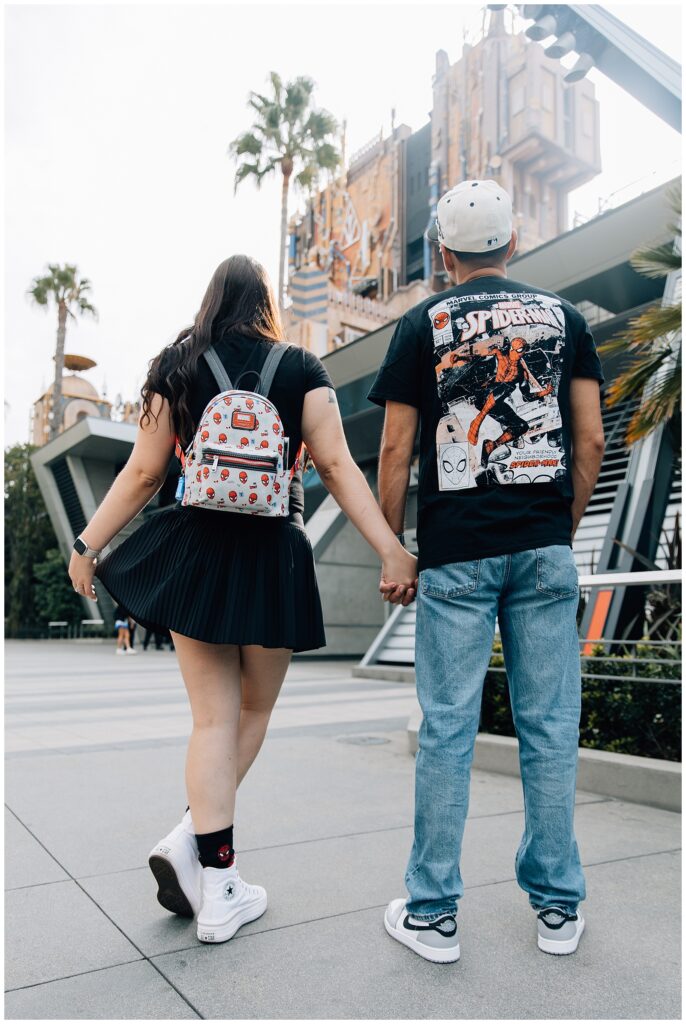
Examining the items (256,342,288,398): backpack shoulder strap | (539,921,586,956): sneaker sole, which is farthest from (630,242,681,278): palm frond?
(539,921,586,956): sneaker sole

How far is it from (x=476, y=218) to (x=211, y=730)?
1739mm

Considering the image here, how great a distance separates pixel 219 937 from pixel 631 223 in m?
12.3

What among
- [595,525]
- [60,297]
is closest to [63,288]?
[60,297]

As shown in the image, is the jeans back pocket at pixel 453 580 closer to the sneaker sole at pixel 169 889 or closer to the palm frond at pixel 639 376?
the sneaker sole at pixel 169 889

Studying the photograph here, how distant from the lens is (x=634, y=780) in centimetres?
410

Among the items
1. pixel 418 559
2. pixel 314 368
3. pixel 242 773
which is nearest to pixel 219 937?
pixel 242 773

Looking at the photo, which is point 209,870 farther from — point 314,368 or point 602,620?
point 602,620

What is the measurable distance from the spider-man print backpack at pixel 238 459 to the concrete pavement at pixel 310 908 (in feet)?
4.08

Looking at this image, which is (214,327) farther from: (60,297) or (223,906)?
(60,297)

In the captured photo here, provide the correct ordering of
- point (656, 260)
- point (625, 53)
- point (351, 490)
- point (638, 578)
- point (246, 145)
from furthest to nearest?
1. point (246, 145)
2. point (656, 260)
3. point (625, 53)
4. point (638, 578)
5. point (351, 490)

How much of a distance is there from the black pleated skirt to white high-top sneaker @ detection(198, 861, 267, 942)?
2.29ft

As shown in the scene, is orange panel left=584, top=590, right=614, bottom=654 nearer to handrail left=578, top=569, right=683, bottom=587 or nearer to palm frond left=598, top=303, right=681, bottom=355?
palm frond left=598, top=303, right=681, bottom=355

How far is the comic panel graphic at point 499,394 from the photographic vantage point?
7.39 feet

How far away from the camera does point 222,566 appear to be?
2.36 m
